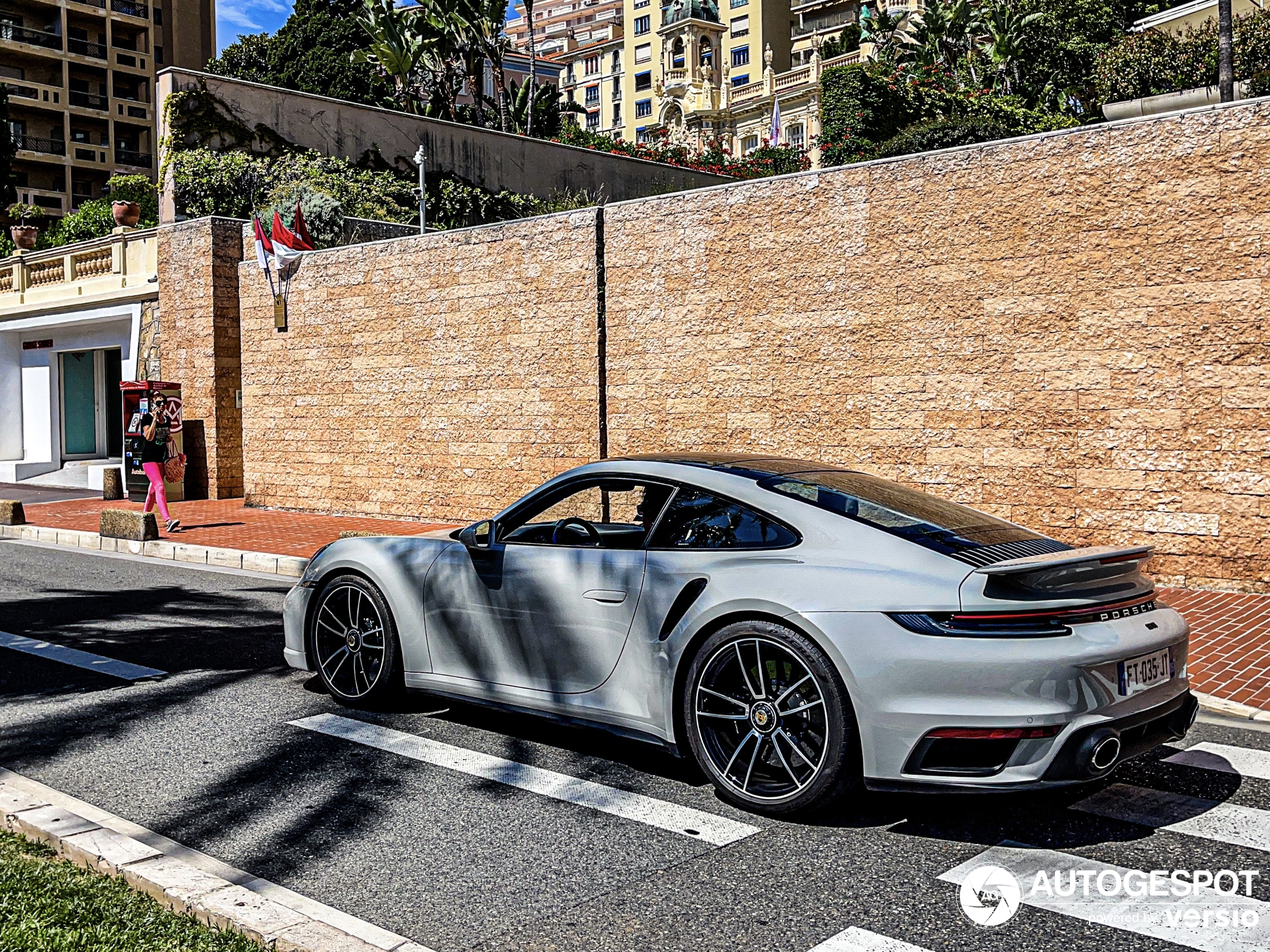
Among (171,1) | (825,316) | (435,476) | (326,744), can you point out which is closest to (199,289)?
(435,476)

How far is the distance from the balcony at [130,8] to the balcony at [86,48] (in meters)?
2.55

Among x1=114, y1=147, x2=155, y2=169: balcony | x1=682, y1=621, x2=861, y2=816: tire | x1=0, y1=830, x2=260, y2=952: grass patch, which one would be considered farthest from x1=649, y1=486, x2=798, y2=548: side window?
x1=114, y1=147, x2=155, y2=169: balcony

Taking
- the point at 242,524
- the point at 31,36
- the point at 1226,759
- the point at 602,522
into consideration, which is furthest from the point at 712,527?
the point at 31,36

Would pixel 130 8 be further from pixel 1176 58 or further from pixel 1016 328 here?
pixel 1016 328

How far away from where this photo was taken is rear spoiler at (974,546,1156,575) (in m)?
4.14

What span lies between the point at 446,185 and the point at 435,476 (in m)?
12.0

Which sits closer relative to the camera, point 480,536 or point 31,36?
point 480,536

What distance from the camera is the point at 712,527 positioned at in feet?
16.1

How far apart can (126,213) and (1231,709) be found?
2387 cm

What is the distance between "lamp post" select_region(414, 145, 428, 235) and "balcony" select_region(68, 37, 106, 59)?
56.1 meters

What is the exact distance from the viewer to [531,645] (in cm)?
525

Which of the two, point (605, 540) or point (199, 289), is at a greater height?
Result: point (199, 289)

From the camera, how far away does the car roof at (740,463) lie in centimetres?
516

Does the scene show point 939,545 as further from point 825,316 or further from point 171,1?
point 171,1
